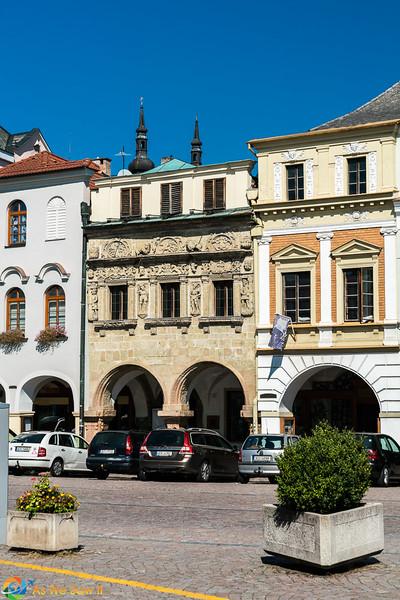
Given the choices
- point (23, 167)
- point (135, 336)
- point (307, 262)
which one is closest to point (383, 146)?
point (307, 262)

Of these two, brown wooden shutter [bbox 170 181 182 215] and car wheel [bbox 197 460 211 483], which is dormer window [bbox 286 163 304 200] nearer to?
brown wooden shutter [bbox 170 181 182 215]

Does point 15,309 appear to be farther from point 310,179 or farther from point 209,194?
point 310,179

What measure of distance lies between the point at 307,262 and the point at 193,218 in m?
4.89

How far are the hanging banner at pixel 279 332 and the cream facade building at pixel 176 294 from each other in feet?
3.93

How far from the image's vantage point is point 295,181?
3616 cm

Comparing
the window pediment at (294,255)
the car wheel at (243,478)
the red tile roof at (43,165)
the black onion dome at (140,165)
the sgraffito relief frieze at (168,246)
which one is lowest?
the car wheel at (243,478)

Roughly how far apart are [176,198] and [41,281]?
21.8 feet

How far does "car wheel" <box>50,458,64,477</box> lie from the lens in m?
31.2

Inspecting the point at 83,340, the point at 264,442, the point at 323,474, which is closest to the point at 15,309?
the point at 83,340

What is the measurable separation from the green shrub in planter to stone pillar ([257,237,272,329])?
2370 centimetres

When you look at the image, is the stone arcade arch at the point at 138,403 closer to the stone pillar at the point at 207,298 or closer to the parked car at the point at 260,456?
the stone pillar at the point at 207,298

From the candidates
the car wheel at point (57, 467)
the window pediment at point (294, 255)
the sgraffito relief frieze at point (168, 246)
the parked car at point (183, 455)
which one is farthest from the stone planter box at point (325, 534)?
the sgraffito relief frieze at point (168, 246)

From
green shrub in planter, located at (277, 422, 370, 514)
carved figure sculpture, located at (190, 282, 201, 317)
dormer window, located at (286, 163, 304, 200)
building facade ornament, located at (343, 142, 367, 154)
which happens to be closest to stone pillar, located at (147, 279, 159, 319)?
carved figure sculpture, located at (190, 282, 201, 317)

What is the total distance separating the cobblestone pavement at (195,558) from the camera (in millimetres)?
10805
